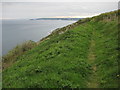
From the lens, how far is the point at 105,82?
1175cm

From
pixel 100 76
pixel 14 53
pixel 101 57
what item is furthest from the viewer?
pixel 14 53

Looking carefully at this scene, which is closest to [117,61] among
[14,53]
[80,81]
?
[80,81]

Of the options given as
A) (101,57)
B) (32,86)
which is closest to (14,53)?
(101,57)

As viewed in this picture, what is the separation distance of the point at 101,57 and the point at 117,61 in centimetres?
254

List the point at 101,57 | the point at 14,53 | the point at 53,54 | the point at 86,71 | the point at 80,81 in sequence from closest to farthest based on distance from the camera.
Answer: the point at 80,81 → the point at 86,71 → the point at 101,57 → the point at 53,54 → the point at 14,53

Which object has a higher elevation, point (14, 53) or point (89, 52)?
point (89, 52)

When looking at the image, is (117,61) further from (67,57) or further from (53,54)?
(53,54)

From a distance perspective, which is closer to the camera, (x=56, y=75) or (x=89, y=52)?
(x=56, y=75)

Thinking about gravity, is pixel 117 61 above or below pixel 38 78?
above

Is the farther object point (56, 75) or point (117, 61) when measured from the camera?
point (117, 61)

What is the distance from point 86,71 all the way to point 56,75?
265 cm

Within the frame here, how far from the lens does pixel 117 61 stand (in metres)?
14.3

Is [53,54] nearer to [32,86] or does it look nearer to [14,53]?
[32,86]

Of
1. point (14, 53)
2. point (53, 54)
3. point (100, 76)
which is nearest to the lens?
point (100, 76)
